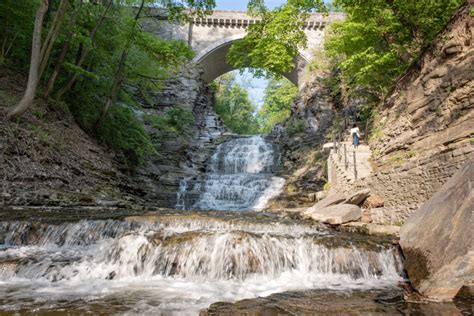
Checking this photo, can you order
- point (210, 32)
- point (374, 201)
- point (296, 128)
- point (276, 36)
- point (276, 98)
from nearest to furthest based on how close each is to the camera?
point (374, 201) → point (276, 36) → point (296, 128) → point (210, 32) → point (276, 98)

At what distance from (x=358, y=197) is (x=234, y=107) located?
125 ft

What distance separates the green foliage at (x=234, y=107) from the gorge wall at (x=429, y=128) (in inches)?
1211

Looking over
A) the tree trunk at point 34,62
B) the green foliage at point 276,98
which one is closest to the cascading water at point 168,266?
the tree trunk at point 34,62

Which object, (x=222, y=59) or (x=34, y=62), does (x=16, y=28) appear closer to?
(x=34, y=62)

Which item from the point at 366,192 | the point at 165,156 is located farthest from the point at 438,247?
the point at 165,156

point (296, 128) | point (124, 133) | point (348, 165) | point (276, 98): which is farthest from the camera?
point (276, 98)

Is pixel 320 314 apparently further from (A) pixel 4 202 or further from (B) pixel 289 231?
(A) pixel 4 202

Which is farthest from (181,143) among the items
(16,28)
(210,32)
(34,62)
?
(34,62)

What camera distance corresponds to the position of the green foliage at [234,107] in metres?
41.9

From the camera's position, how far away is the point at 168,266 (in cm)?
538

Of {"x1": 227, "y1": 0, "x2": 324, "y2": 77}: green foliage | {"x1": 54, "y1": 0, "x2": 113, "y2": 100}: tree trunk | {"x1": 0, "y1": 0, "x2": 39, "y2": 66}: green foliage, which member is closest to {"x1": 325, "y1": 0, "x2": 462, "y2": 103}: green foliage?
{"x1": 227, "y1": 0, "x2": 324, "y2": 77}: green foliage

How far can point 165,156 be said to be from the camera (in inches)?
861

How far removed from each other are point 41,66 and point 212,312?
438 inches

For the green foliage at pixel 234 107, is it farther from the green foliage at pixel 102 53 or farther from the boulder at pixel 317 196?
the boulder at pixel 317 196
